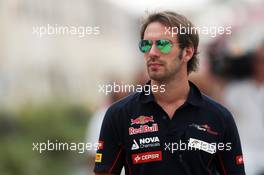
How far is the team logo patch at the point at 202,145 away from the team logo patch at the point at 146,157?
0.40ft

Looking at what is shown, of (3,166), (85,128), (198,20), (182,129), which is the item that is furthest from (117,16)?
(3,166)

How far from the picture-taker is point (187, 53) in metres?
2.07

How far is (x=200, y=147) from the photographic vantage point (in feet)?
6.39

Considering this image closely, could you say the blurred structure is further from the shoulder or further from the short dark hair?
the shoulder

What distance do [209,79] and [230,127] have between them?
21.5 inches

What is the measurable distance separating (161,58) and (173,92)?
130mm

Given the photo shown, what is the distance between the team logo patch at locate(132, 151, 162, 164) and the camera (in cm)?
191

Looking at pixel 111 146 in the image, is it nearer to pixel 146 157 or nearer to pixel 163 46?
pixel 146 157

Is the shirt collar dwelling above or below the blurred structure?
above
